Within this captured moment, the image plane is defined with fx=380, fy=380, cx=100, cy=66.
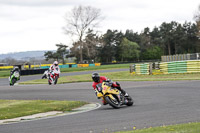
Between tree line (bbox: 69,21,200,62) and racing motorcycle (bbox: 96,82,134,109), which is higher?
tree line (bbox: 69,21,200,62)

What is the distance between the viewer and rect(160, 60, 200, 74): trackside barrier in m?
33.9

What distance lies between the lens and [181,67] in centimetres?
3522

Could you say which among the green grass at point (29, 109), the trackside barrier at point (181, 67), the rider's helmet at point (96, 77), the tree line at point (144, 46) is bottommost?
the green grass at point (29, 109)

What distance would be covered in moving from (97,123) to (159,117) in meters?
1.63

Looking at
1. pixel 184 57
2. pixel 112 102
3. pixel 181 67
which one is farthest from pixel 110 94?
pixel 184 57

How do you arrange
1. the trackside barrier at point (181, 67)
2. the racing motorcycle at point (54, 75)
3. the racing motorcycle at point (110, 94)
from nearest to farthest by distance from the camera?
the racing motorcycle at point (110, 94)
the racing motorcycle at point (54, 75)
the trackside barrier at point (181, 67)

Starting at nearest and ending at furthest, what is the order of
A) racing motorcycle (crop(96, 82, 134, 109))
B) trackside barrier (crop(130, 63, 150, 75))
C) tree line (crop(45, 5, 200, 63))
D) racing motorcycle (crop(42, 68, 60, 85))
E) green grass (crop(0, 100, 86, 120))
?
racing motorcycle (crop(96, 82, 134, 109)) < green grass (crop(0, 100, 86, 120)) < racing motorcycle (crop(42, 68, 60, 85)) < trackside barrier (crop(130, 63, 150, 75)) < tree line (crop(45, 5, 200, 63))

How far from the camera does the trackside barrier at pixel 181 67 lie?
111ft

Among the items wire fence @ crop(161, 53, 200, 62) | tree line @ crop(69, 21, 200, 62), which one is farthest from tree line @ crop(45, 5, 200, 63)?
wire fence @ crop(161, 53, 200, 62)

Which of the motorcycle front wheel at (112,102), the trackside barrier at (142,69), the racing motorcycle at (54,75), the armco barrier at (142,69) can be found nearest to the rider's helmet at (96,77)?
the motorcycle front wheel at (112,102)

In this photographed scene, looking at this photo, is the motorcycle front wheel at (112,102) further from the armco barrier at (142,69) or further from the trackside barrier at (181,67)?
the armco barrier at (142,69)

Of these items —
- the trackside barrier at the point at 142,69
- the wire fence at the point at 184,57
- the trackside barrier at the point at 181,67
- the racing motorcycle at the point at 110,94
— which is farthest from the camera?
the wire fence at the point at 184,57

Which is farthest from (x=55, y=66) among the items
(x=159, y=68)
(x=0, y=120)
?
(x=0, y=120)

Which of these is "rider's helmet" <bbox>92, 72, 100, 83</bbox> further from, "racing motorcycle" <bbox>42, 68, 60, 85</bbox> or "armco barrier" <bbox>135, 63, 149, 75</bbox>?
"armco barrier" <bbox>135, 63, 149, 75</bbox>
